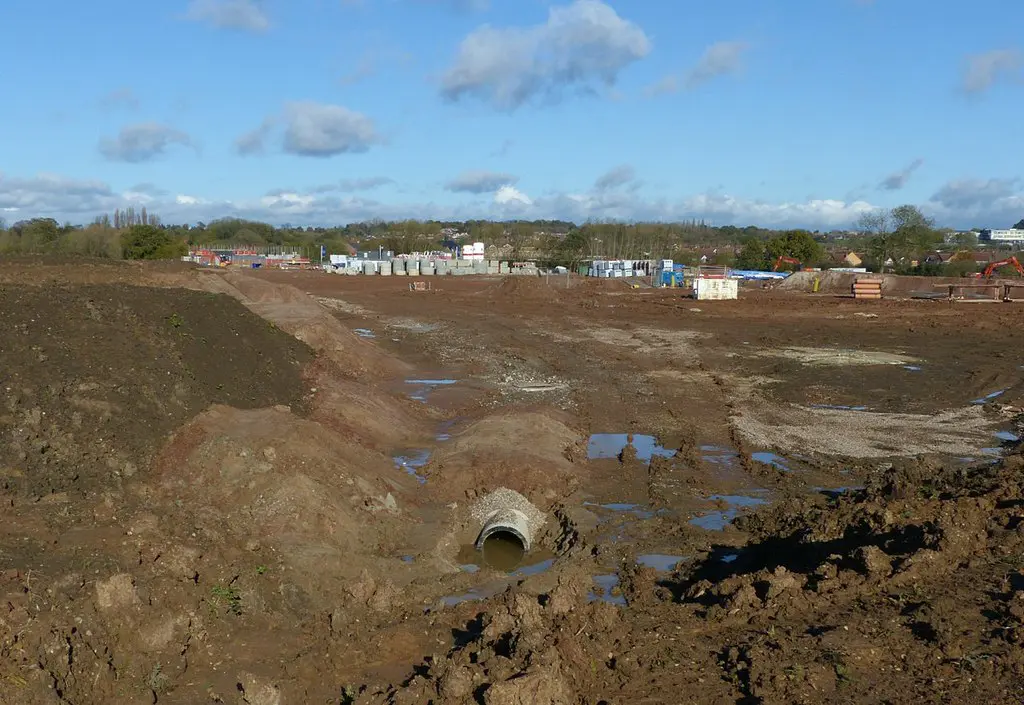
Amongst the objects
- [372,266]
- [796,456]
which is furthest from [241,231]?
[796,456]

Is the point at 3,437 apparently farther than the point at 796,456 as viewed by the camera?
No

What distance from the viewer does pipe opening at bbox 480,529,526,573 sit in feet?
41.1

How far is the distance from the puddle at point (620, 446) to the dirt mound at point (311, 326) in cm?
876

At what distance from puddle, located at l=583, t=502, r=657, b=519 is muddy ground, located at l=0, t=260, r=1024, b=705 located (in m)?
0.06

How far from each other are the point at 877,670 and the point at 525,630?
331 centimetres

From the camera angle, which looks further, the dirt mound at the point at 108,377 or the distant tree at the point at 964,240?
the distant tree at the point at 964,240

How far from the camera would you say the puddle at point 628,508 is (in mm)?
14328

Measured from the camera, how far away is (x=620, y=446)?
1883cm

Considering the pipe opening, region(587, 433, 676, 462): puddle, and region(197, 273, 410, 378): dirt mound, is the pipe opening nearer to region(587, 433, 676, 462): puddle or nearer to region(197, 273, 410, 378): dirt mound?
region(587, 433, 676, 462): puddle

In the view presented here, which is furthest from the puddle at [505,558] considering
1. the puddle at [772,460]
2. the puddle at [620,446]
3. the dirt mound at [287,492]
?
the puddle at [772,460]

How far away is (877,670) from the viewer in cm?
779

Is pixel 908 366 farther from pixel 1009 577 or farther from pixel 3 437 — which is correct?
pixel 3 437

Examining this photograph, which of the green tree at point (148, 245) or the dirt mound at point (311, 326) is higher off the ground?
the green tree at point (148, 245)

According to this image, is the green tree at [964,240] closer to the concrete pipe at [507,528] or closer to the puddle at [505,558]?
the concrete pipe at [507,528]
